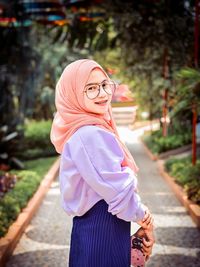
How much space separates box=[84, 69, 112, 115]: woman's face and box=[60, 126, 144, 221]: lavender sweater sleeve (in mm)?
169

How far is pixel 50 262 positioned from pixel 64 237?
989 mm

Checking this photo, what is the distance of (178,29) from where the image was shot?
39.8 feet

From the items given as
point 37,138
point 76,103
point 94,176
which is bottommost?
point 37,138

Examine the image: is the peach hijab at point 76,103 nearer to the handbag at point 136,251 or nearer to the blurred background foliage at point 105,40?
the handbag at point 136,251

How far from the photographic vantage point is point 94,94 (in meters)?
2.81

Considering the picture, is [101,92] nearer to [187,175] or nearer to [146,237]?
[146,237]

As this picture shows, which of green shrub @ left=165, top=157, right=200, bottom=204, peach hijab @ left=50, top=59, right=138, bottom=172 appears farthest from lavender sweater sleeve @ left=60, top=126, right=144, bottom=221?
green shrub @ left=165, top=157, right=200, bottom=204

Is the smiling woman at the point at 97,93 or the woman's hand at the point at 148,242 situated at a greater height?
the smiling woman at the point at 97,93

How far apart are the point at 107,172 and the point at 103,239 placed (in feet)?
1.27

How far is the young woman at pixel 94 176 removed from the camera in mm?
2582

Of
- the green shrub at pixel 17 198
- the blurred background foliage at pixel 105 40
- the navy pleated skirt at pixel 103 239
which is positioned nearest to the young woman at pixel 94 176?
the navy pleated skirt at pixel 103 239

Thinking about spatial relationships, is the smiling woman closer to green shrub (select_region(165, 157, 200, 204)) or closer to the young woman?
the young woman

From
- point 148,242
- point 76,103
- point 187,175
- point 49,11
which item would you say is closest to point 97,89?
point 76,103

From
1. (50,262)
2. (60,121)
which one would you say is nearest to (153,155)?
(50,262)
